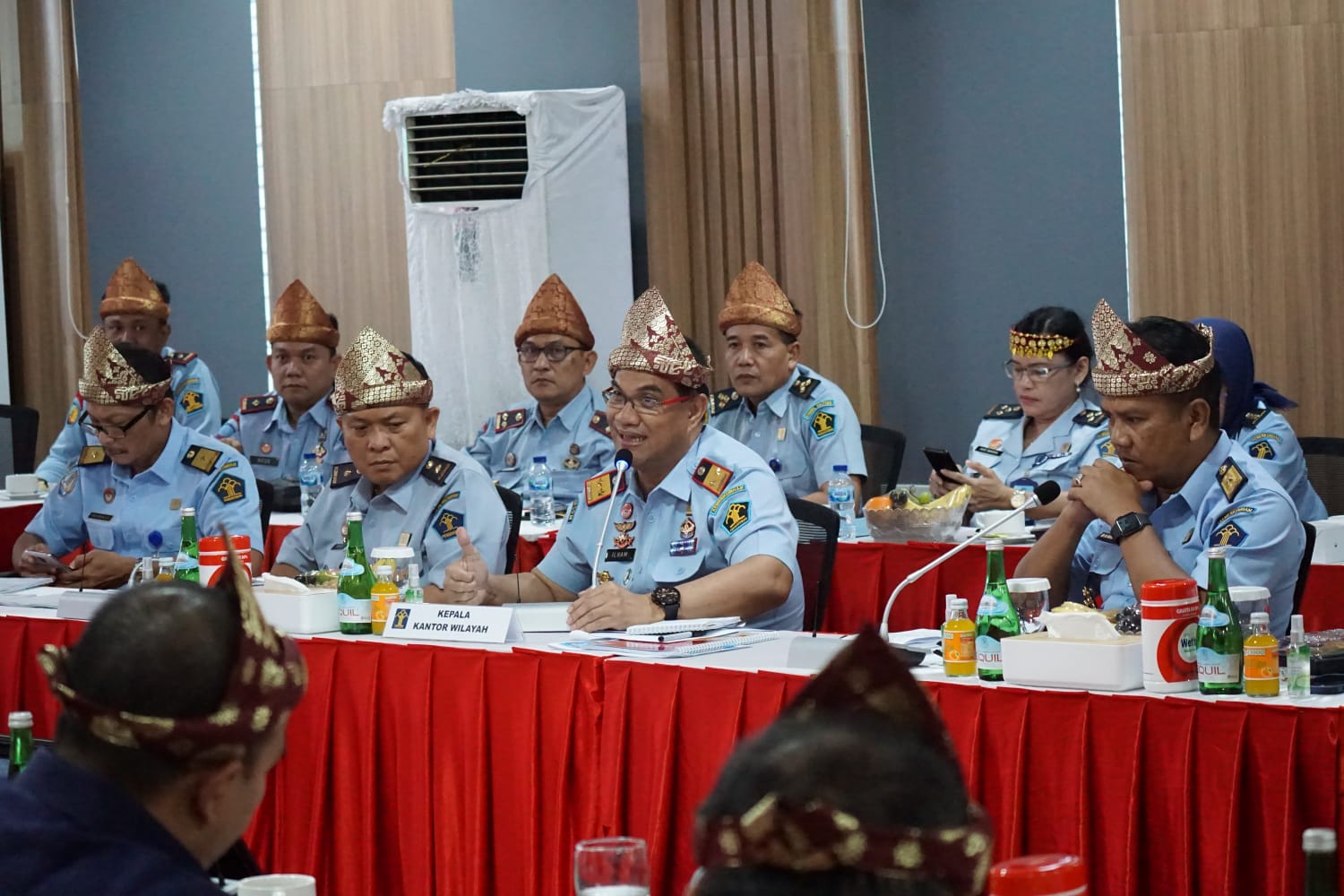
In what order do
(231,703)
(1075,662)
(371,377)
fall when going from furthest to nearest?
(371,377)
(1075,662)
(231,703)

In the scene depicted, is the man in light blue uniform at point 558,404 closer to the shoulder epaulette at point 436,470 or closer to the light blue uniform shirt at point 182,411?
the light blue uniform shirt at point 182,411

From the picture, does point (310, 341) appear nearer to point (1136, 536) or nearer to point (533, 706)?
point (533, 706)

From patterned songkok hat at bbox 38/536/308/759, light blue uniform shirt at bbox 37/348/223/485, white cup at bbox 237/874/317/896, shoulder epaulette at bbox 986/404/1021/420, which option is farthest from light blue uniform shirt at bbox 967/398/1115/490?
patterned songkok hat at bbox 38/536/308/759

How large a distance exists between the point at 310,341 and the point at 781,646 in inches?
148

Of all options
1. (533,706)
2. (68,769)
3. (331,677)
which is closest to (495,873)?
(533,706)

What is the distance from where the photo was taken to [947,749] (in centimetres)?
86

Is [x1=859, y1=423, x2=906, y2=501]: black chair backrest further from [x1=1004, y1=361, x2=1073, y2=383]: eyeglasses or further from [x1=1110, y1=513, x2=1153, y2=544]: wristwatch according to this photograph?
[x1=1110, y1=513, x2=1153, y2=544]: wristwatch

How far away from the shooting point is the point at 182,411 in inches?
256

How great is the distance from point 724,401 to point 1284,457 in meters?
2.03

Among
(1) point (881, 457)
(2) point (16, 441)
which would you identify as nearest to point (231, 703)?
(1) point (881, 457)

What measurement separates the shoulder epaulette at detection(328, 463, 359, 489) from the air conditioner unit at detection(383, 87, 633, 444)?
2771mm

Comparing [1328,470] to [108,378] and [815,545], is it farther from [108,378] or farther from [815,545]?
[108,378]

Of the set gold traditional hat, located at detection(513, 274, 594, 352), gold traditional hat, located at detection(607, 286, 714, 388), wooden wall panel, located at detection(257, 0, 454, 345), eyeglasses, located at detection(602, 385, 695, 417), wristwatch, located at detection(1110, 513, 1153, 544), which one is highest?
wooden wall panel, located at detection(257, 0, 454, 345)

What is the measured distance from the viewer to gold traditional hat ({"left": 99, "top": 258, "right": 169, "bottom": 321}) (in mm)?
6523
